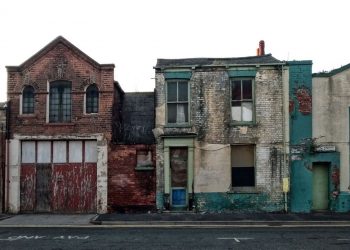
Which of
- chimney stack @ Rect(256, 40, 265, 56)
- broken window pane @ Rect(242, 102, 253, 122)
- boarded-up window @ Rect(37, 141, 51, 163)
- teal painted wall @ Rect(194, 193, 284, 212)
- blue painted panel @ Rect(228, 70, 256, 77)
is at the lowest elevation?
teal painted wall @ Rect(194, 193, 284, 212)

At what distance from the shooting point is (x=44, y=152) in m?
21.1

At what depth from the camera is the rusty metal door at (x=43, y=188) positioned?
20.8m

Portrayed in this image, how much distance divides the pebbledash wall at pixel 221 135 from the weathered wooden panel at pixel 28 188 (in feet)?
18.6

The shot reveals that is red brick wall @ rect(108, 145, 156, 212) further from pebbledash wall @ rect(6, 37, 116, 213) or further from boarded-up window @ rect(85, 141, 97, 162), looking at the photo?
boarded-up window @ rect(85, 141, 97, 162)

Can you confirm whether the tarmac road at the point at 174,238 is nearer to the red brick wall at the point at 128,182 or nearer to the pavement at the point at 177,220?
the pavement at the point at 177,220

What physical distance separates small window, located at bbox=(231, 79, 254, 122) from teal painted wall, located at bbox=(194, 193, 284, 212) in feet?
11.2

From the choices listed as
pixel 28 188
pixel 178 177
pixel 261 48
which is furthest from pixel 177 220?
pixel 261 48

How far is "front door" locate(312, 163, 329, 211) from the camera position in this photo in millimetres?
20672

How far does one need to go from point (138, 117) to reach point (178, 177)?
4.09 m

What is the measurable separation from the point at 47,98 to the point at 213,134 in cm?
771

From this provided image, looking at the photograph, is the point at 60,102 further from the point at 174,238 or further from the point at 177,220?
the point at 174,238

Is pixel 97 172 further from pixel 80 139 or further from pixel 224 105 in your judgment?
pixel 224 105

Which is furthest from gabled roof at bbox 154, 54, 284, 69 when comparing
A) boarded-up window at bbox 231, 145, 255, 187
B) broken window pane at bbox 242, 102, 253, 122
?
boarded-up window at bbox 231, 145, 255, 187

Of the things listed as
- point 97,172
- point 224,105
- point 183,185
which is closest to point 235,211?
point 183,185
